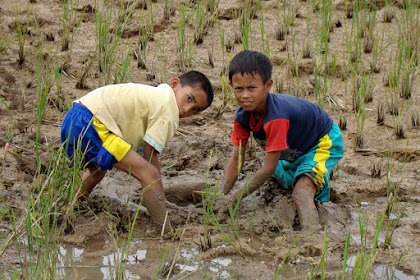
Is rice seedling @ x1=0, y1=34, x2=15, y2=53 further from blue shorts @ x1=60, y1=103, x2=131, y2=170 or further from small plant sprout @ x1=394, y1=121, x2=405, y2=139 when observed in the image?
small plant sprout @ x1=394, y1=121, x2=405, y2=139

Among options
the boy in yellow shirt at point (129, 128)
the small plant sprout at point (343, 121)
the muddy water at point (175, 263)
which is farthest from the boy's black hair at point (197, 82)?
the small plant sprout at point (343, 121)

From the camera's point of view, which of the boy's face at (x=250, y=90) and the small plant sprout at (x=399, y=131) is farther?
the small plant sprout at (x=399, y=131)

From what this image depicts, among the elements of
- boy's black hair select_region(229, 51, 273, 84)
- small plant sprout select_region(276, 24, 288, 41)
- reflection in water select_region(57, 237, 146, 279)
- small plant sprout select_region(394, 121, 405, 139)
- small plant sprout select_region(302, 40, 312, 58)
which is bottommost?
reflection in water select_region(57, 237, 146, 279)

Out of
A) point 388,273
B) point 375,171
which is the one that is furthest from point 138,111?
point 375,171

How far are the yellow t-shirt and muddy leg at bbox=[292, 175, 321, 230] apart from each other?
0.78 metres

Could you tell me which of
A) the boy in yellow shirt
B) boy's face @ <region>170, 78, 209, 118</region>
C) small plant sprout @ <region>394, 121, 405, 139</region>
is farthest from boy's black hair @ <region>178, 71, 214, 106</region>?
small plant sprout @ <region>394, 121, 405, 139</region>

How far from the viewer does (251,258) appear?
2.65 m

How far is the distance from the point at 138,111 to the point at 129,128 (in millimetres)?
111

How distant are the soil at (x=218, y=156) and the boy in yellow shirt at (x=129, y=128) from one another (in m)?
0.19

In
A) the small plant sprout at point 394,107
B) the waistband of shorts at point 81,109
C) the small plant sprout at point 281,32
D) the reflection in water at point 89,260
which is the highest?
the small plant sprout at point 281,32

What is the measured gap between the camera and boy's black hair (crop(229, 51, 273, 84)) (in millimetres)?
2885

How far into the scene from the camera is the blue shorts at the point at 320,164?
10.2 ft

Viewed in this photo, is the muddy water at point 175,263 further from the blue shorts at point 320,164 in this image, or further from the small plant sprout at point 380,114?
the small plant sprout at point 380,114

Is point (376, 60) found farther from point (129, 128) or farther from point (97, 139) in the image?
point (97, 139)
